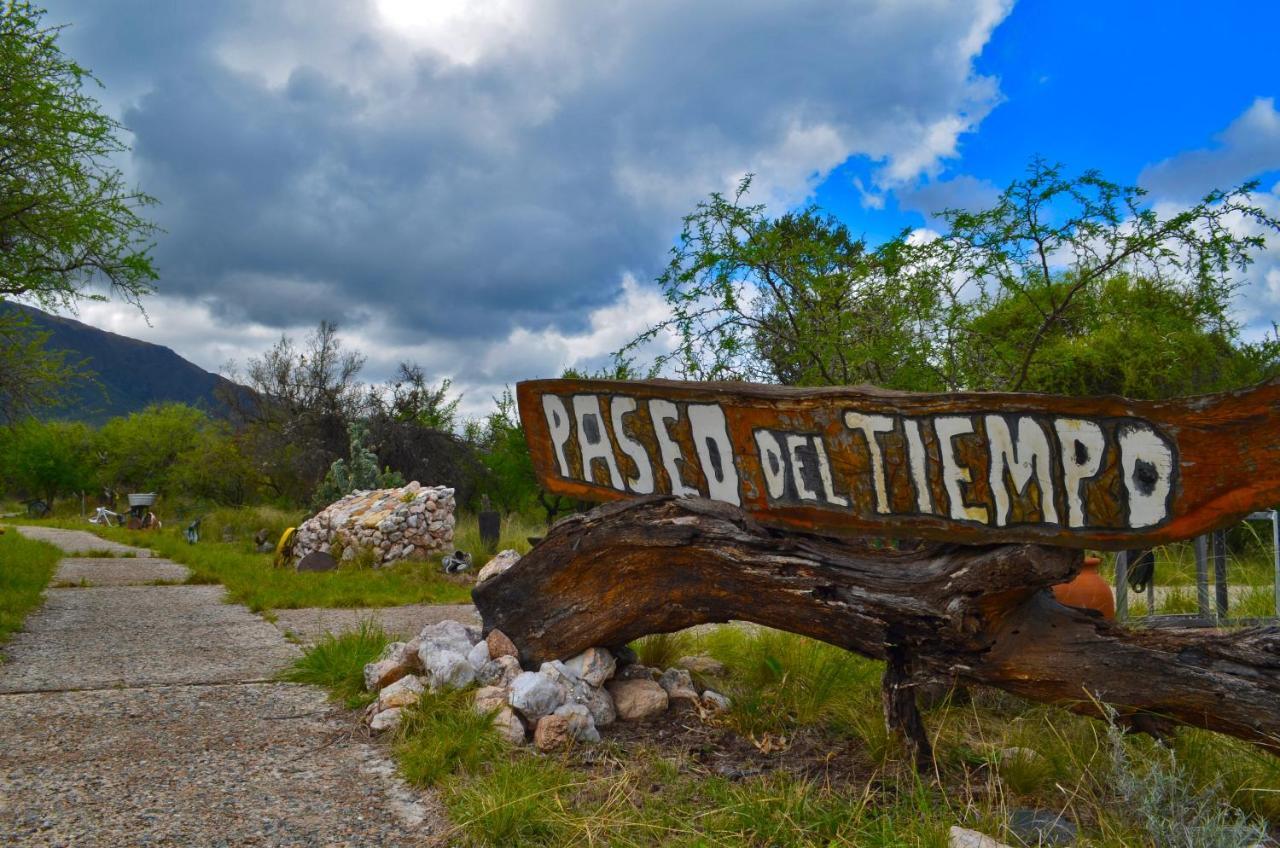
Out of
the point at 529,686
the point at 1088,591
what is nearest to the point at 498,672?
the point at 529,686

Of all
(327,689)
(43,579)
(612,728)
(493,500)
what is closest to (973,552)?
(612,728)

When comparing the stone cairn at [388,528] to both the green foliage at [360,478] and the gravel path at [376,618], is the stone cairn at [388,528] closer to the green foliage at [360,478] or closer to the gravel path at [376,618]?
the gravel path at [376,618]

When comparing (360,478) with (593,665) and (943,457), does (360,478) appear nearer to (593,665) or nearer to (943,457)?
(593,665)

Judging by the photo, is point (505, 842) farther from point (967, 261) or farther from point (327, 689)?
point (967, 261)

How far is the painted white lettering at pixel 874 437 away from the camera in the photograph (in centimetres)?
392

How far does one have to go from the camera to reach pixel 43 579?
10.7 m

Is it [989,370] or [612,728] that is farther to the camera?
[989,370]

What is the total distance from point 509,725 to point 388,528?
947cm

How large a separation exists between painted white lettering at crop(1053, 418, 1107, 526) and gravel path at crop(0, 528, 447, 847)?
9.14 ft

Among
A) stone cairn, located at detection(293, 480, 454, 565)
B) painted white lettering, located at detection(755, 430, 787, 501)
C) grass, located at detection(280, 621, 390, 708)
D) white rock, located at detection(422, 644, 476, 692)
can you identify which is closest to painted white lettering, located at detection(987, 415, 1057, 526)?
painted white lettering, located at detection(755, 430, 787, 501)

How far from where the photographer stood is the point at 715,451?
4473 millimetres

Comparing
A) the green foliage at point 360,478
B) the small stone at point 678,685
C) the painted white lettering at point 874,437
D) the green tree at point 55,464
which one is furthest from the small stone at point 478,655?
the green tree at point 55,464

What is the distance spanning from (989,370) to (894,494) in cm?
463

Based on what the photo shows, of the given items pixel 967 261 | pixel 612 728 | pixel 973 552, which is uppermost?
pixel 967 261
